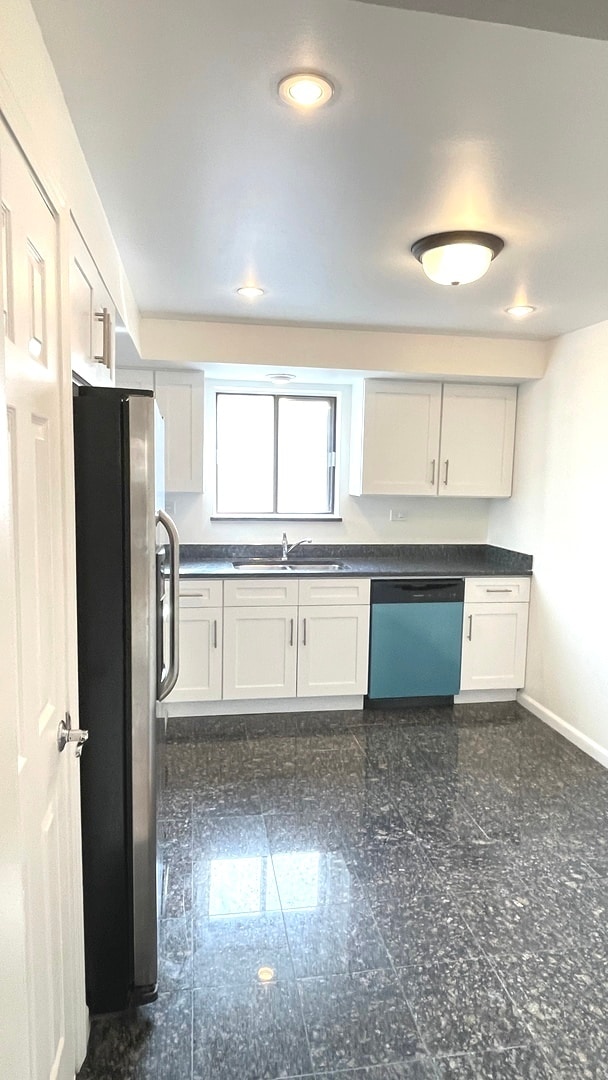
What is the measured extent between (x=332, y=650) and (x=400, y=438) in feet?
4.71

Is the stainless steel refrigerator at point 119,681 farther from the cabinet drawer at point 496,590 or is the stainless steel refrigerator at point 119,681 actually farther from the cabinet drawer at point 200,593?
the cabinet drawer at point 496,590

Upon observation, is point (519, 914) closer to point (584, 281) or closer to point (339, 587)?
point (339, 587)

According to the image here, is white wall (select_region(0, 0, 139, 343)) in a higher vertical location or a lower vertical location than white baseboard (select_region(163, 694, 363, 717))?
higher

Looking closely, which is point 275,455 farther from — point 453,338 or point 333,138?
point 333,138

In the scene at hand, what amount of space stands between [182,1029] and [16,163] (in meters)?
2.04

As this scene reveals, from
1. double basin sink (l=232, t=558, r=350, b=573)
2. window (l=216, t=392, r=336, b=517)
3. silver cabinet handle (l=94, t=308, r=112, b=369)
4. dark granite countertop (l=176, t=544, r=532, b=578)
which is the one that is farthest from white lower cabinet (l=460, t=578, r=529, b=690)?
silver cabinet handle (l=94, t=308, r=112, b=369)

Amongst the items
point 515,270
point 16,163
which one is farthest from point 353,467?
point 16,163

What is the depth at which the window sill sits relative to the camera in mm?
4414

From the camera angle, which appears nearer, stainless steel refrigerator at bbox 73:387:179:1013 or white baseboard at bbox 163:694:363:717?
stainless steel refrigerator at bbox 73:387:179:1013

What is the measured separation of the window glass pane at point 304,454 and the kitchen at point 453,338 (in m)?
0.15

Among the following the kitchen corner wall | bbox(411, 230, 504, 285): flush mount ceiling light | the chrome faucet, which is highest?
bbox(411, 230, 504, 285): flush mount ceiling light

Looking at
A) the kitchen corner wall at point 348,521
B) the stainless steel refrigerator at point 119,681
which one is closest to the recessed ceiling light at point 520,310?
the kitchen corner wall at point 348,521

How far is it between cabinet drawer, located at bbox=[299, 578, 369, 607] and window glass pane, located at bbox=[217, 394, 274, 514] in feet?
2.79

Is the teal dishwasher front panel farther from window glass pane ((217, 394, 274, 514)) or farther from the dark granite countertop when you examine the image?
window glass pane ((217, 394, 274, 514))
